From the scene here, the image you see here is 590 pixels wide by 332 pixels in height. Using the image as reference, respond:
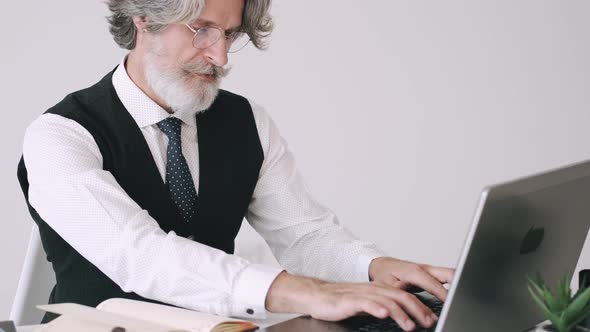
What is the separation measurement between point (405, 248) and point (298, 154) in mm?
661

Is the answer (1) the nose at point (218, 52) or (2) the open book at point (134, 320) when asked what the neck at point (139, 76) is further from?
(2) the open book at point (134, 320)

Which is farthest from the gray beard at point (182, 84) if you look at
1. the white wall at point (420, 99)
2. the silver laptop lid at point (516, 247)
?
the white wall at point (420, 99)

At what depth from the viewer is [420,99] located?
3949 millimetres

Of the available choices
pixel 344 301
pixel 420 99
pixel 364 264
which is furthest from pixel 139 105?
pixel 420 99

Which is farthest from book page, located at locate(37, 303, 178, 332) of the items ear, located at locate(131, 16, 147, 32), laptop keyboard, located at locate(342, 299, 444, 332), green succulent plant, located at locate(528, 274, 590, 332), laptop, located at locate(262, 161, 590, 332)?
ear, located at locate(131, 16, 147, 32)

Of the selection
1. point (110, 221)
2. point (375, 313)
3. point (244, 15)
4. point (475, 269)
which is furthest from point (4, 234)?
point (475, 269)

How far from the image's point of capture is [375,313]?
144cm

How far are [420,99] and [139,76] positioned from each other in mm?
1989

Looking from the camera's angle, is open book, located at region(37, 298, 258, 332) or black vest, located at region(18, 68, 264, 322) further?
black vest, located at region(18, 68, 264, 322)

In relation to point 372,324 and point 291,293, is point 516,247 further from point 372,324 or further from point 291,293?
point 291,293

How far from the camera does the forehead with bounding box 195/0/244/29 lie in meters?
2.08

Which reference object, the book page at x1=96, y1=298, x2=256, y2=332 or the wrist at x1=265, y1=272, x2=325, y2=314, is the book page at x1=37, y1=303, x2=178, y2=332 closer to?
the book page at x1=96, y1=298, x2=256, y2=332

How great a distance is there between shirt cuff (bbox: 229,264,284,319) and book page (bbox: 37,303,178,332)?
0.24m

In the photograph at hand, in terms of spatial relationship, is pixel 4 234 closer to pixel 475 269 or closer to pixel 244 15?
pixel 244 15
